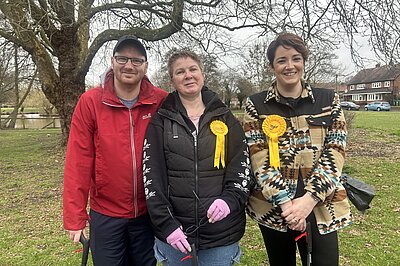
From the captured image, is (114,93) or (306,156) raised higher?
(114,93)

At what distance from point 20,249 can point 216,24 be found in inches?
274

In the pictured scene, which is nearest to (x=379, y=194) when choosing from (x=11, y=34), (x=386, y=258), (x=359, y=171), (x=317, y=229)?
(x=359, y=171)

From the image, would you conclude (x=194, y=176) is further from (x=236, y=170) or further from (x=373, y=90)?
(x=373, y=90)

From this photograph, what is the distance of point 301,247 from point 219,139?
3.10ft

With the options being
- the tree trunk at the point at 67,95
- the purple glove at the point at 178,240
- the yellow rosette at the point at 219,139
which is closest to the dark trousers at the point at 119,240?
the purple glove at the point at 178,240

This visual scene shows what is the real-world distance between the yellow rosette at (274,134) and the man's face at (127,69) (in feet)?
2.98

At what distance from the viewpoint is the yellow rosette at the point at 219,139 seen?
214 cm

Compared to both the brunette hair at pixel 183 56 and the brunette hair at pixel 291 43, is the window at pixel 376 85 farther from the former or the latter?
the brunette hair at pixel 183 56

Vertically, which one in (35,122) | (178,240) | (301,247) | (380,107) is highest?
(178,240)

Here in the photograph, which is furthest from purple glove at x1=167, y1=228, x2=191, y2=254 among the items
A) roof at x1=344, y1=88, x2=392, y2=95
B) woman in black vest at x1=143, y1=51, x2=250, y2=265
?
roof at x1=344, y1=88, x2=392, y2=95

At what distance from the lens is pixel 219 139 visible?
7.09 feet

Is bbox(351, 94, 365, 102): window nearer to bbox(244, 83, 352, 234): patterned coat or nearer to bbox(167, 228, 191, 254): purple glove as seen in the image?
bbox(244, 83, 352, 234): patterned coat

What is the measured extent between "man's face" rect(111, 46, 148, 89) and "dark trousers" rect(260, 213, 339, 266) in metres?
1.34

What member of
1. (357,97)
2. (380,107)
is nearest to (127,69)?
(380,107)
